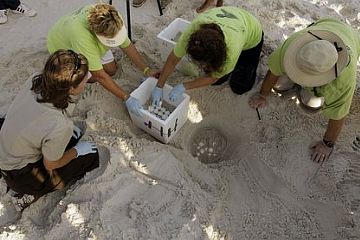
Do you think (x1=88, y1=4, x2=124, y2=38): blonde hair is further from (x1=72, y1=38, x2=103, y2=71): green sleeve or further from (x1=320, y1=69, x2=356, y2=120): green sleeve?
(x1=320, y1=69, x2=356, y2=120): green sleeve

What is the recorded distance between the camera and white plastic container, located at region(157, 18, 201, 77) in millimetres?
3043

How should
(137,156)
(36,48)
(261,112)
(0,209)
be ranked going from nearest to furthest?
(0,209)
(137,156)
(261,112)
(36,48)

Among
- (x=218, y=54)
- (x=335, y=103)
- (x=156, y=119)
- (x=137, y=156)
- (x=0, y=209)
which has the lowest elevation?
(x=0, y=209)

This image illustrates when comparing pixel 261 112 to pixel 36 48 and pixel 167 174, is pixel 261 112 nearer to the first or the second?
pixel 167 174

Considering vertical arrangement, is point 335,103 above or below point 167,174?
above

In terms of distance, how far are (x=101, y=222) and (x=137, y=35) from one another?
70.5 inches

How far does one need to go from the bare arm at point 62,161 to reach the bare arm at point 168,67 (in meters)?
0.80

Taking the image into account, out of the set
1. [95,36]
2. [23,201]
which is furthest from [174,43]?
[23,201]

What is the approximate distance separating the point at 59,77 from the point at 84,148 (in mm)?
630

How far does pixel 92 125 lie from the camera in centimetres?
279

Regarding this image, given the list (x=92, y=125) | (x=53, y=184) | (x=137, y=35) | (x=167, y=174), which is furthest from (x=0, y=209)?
(x=137, y=35)

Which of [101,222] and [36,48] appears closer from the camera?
[101,222]

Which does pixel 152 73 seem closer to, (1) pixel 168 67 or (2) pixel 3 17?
(1) pixel 168 67

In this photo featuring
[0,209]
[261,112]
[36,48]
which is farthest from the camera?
[36,48]
